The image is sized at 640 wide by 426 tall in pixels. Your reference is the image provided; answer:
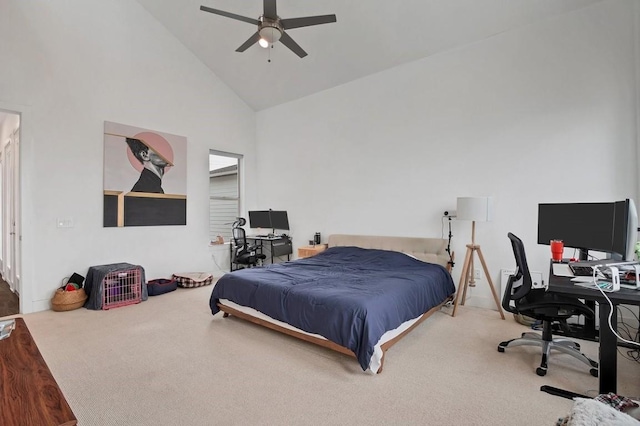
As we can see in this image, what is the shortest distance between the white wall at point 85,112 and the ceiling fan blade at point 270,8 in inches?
117

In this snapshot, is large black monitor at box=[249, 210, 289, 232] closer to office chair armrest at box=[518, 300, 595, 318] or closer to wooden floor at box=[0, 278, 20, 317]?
wooden floor at box=[0, 278, 20, 317]

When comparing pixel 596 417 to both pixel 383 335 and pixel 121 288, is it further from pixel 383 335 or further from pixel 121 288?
pixel 121 288

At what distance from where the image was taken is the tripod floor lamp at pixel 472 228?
3648mm

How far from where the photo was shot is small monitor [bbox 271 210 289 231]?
5988 mm

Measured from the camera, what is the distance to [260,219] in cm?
632

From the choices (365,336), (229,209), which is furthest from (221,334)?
(229,209)

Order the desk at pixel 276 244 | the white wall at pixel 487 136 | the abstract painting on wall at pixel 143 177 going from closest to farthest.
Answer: the white wall at pixel 487 136 → the abstract painting on wall at pixel 143 177 → the desk at pixel 276 244

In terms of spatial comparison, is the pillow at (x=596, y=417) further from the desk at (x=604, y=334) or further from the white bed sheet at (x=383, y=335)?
the white bed sheet at (x=383, y=335)

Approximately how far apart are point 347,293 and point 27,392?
2.04 meters

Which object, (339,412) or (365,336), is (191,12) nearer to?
(365,336)

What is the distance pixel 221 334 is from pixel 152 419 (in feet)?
4.28

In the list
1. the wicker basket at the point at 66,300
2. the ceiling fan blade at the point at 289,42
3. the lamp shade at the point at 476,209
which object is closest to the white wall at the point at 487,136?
the lamp shade at the point at 476,209

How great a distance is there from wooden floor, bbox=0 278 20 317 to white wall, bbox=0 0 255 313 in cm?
32

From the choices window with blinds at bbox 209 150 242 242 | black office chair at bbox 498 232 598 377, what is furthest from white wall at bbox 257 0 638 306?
window with blinds at bbox 209 150 242 242
